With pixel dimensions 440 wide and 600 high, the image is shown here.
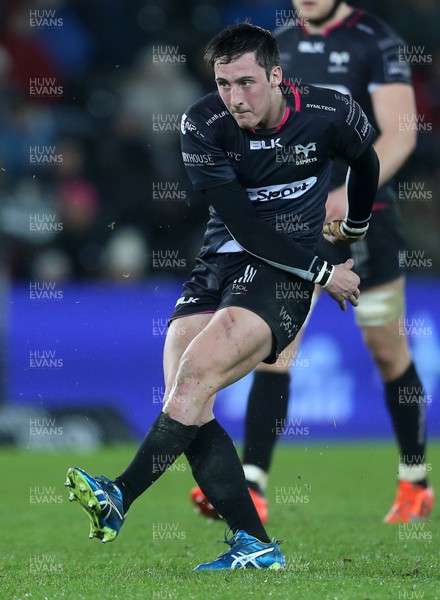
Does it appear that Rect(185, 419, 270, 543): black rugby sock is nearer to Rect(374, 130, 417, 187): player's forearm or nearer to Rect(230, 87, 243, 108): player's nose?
Rect(230, 87, 243, 108): player's nose

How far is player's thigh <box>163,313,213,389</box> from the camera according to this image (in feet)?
16.2

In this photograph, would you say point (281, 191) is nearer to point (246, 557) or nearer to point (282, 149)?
point (282, 149)

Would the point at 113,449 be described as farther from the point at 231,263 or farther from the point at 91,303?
the point at 231,263

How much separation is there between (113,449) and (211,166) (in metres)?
5.82

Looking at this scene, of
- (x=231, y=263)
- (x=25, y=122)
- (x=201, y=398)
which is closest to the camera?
(x=201, y=398)

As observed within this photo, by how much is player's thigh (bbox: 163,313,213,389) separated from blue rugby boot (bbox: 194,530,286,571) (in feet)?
2.36

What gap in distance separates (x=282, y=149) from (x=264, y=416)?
5.75ft

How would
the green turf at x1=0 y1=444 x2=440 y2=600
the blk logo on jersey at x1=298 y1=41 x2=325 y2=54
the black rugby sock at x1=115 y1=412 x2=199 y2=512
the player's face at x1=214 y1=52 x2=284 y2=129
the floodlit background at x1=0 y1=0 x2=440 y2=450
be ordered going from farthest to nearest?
the floodlit background at x1=0 y1=0 x2=440 y2=450, the blk logo on jersey at x1=298 y1=41 x2=325 y2=54, the player's face at x1=214 y1=52 x2=284 y2=129, the black rugby sock at x1=115 y1=412 x2=199 y2=512, the green turf at x1=0 y1=444 x2=440 y2=600

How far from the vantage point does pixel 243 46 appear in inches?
186

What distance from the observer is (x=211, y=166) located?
16.0ft

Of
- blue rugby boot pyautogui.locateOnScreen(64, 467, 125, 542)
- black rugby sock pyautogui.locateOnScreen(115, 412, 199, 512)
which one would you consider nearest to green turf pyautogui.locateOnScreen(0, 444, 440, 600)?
blue rugby boot pyautogui.locateOnScreen(64, 467, 125, 542)

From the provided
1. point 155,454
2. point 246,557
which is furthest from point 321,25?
point 246,557

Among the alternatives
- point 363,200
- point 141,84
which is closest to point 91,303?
point 141,84

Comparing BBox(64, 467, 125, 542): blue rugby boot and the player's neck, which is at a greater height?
the player's neck
